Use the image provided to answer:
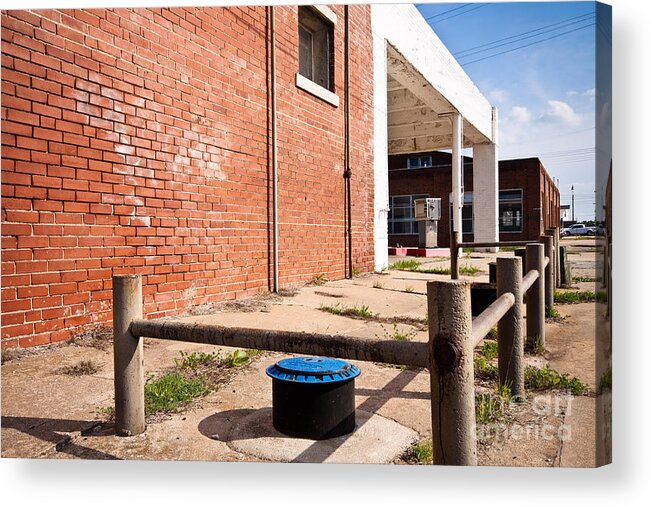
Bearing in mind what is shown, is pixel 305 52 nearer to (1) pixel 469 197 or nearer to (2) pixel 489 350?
(2) pixel 489 350

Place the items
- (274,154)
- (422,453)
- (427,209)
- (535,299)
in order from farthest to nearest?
(427,209), (274,154), (535,299), (422,453)

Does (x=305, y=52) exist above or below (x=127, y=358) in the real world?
above

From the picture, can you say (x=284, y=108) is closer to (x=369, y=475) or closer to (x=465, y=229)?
(x=369, y=475)

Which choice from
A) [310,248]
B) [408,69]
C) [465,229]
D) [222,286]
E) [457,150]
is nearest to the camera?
[222,286]

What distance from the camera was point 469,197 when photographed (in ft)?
92.2

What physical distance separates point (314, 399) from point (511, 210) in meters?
26.6

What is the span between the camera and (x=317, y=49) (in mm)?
6855

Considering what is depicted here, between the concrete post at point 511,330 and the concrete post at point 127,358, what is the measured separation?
173 cm

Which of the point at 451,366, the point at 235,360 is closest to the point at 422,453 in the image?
the point at 451,366

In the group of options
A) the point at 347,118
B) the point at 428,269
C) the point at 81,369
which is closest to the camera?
the point at 81,369

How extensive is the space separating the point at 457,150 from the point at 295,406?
13180mm

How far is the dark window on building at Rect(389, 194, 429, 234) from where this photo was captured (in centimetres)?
2750

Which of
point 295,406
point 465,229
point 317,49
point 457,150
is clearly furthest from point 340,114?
point 465,229

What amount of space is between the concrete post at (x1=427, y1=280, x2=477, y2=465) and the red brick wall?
2758 mm
